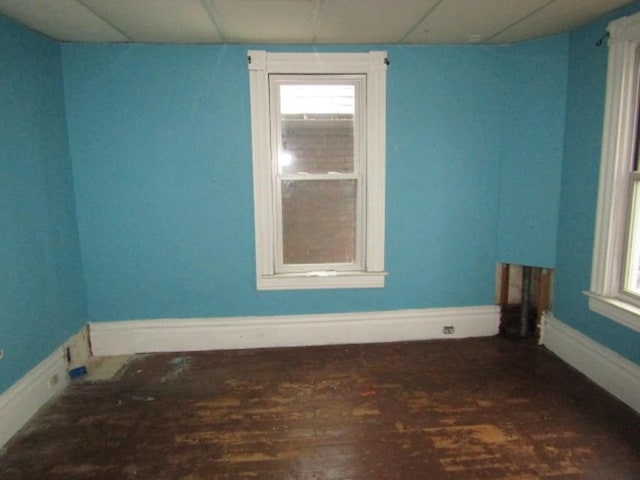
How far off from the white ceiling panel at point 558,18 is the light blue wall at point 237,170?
165 millimetres

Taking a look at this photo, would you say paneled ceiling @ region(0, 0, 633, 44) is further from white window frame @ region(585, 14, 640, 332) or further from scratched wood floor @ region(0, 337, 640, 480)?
scratched wood floor @ region(0, 337, 640, 480)

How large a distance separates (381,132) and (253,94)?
1.01 m

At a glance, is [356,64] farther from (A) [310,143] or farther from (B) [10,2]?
(B) [10,2]

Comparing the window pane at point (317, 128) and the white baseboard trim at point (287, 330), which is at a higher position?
the window pane at point (317, 128)

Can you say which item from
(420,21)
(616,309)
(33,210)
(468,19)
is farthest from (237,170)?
(616,309)

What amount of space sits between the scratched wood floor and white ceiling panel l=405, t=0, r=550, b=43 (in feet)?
7.75

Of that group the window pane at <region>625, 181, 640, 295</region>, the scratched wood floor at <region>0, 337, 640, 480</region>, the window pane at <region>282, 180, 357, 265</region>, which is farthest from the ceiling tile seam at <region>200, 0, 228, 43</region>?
the window pane at <region>625, 181, 640, 295</region>

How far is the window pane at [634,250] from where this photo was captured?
8.19 feet

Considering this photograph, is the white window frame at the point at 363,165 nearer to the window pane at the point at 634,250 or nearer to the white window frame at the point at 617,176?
the white window frame at the point at 617,176

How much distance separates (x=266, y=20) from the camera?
245 cm

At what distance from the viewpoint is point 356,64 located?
3012 millimetres

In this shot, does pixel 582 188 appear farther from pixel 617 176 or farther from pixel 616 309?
pixel 616 309

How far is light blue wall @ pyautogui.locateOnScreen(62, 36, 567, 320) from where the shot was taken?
2949 millimetres

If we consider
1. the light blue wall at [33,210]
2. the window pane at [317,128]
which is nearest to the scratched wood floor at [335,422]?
the light blue wall at [33,210]
